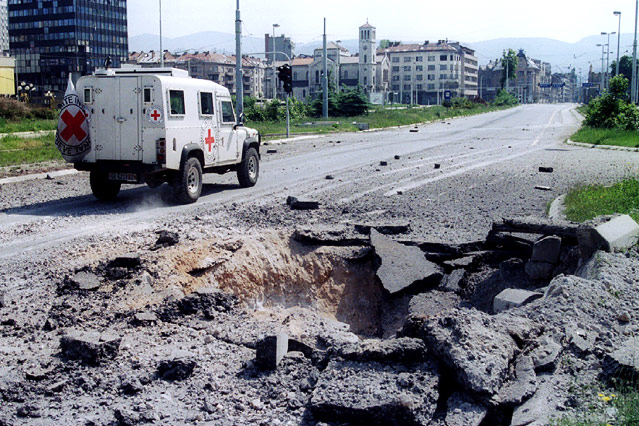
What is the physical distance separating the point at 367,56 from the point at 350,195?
161056mm

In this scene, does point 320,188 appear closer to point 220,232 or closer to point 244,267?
point 220,232

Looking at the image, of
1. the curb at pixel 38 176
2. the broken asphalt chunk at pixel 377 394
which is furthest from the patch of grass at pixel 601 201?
the curb at pixel 38 176

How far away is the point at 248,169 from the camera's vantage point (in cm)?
1670

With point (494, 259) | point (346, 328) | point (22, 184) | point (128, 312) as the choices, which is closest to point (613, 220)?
point (494, 259)

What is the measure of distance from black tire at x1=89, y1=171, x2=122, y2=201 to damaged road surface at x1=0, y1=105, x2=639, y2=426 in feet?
1.21

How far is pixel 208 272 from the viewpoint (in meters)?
8.58

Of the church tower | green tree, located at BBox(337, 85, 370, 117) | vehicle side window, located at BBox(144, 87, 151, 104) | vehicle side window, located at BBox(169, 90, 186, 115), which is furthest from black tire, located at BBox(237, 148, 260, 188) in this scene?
the church tower

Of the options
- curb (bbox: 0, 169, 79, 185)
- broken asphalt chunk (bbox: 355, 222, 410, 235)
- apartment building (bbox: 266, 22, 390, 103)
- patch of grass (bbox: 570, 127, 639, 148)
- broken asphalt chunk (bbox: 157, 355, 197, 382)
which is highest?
apartment building (bbox: 266, 22, 390, 103)

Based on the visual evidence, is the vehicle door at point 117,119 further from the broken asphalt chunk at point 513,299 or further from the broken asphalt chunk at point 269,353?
the broken asphalt chunk at point 269,353

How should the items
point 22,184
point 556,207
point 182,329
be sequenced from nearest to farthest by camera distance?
point 182,329, point 556,207, point 22,184

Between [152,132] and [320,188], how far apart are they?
4.20m

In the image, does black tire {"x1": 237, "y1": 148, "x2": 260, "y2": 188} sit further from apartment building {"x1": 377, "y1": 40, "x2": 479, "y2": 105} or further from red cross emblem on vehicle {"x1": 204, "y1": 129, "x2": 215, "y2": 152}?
apartment building {"x1": 377, "y1": 40, "x2": 479, "y2": 105}

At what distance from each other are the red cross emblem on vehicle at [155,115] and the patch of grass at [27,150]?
9558 millimetres

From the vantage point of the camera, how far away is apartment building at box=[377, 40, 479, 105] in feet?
585
